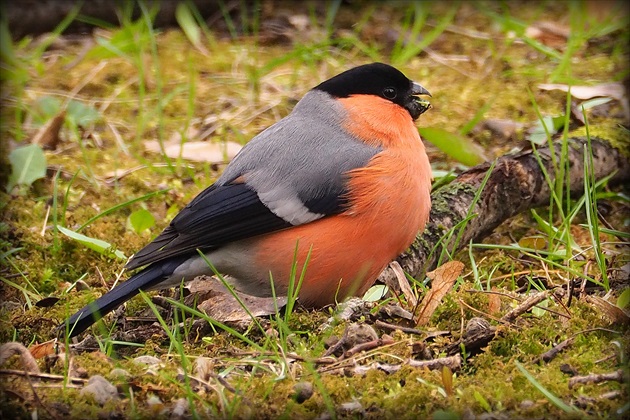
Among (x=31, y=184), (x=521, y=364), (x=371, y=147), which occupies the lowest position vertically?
(x=31, y=184)

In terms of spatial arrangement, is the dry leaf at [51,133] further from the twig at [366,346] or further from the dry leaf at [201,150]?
the twig at [366,346]

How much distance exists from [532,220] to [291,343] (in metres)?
1.91

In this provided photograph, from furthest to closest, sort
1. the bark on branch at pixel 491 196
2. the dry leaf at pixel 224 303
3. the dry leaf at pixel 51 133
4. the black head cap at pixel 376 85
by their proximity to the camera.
A: the dry leaf at pixel 51 133 → the black head cap at pixel 376 85 → the bark on branch at pixel 491 196 → the dry leaf at pixel 224 303

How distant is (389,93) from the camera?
420 cm

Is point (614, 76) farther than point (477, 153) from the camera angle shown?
Yes

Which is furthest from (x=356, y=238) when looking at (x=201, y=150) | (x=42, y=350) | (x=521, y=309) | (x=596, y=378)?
(x=201, y=150)

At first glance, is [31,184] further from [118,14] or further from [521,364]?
[521,364]

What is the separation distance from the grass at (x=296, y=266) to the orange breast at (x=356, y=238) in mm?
143

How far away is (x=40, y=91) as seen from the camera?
20.7ft

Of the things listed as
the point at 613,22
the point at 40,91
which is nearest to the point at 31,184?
the point at 40,91

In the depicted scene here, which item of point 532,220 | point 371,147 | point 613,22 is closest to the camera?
point 371,147

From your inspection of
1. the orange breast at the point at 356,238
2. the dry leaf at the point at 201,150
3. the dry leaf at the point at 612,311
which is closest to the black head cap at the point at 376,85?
the orange breast at the point at 356,238

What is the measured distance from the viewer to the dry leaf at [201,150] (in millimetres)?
5348

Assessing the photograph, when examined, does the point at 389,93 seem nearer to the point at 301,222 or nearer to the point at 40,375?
the point at 301,222
